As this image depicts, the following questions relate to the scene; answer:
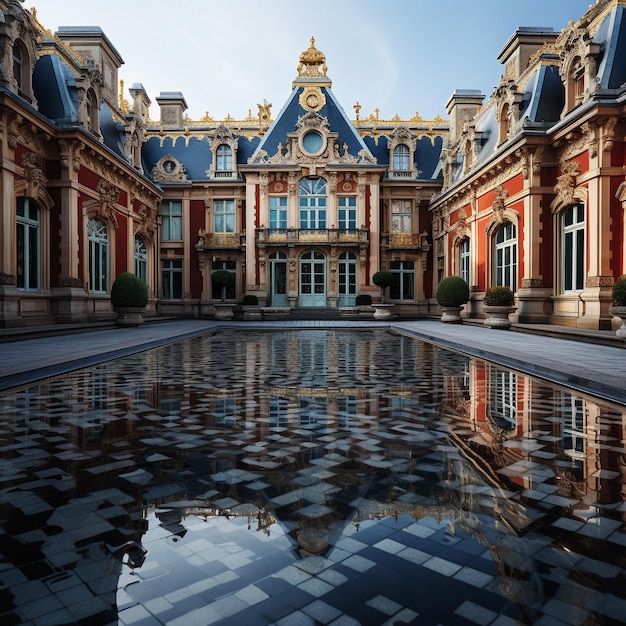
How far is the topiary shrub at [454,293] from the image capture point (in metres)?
22.3

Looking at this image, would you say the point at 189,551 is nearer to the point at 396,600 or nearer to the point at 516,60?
the point at 396,600

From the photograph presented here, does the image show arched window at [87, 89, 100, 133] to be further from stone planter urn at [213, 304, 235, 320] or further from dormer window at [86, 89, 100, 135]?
stone planter urn at [213, 304, 235, 320]

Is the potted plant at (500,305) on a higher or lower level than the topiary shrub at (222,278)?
lower

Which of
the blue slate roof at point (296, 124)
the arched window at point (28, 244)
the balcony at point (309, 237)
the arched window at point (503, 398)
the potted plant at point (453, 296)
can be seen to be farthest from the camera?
the blue slate roof at point (296, 124)

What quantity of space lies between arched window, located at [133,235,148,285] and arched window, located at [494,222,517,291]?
57.8ft

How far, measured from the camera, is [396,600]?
6.61 ft

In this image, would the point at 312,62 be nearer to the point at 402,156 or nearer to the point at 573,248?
the point at 402,156

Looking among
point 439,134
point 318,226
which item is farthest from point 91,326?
point 439,134

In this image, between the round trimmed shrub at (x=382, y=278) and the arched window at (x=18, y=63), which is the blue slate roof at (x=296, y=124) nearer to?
the round trimmed shrub at (x=382, y=278)

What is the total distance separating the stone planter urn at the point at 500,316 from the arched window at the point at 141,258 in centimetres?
1745

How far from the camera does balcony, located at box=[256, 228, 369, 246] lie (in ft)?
95.1

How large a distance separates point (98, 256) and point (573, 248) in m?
18.6

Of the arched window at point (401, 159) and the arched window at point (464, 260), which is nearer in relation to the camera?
the arched window at point (464, 260)

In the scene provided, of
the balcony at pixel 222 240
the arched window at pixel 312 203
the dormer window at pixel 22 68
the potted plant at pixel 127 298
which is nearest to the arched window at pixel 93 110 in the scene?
the dormer window at pixel 22 68
